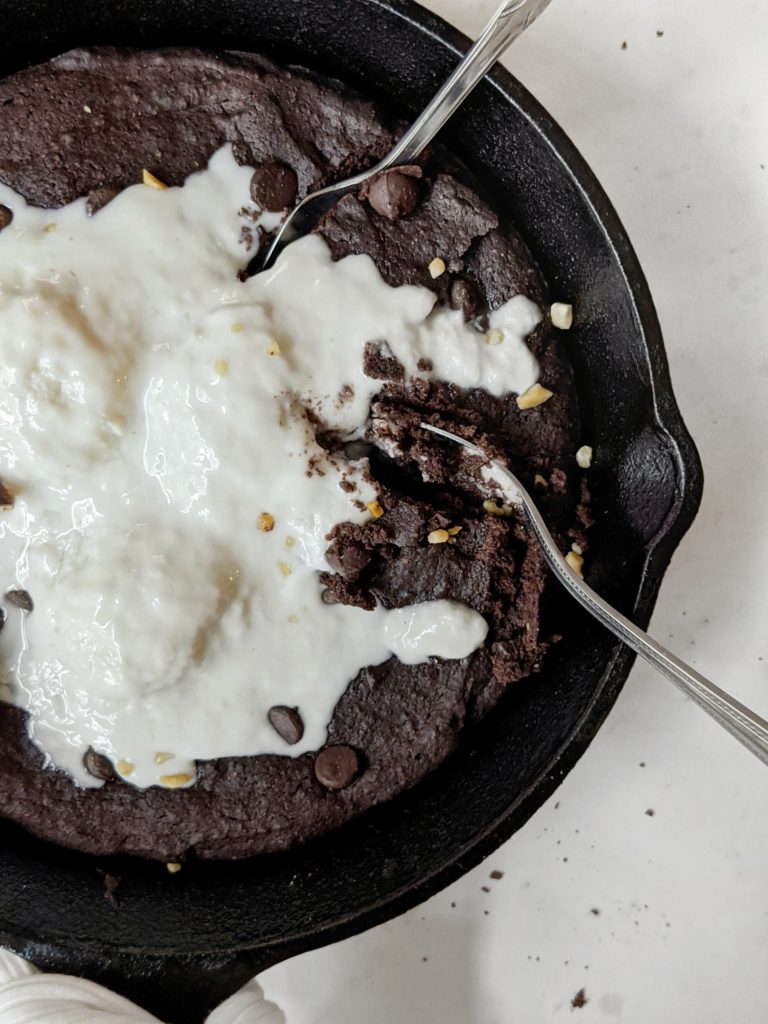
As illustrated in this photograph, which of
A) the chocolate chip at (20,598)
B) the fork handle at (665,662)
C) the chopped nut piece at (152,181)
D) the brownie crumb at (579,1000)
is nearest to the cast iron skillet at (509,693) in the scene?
the fork handle at (665,662)

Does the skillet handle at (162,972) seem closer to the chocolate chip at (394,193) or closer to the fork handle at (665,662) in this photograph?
the fork handle at (665,662)

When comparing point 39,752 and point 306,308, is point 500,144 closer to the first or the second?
point 306,308

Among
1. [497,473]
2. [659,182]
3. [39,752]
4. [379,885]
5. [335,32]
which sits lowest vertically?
[39,752]

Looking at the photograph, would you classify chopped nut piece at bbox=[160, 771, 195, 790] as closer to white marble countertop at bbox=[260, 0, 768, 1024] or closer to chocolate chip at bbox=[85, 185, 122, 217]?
white marble countertop at bbox=[260, 0, 768, 1024]

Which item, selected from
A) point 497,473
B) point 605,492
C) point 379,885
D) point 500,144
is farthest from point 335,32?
point 379,885

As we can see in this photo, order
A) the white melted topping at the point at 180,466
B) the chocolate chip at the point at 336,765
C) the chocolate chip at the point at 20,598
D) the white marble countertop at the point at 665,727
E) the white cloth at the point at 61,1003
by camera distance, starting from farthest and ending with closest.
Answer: the white marble countertop at the point at 665,727, the chocolate chip at the point at 336,765, the chocolate chip at the point at 20,598, the white melted topping at the point at 180,466, the white cloth at the point at 61,1003
